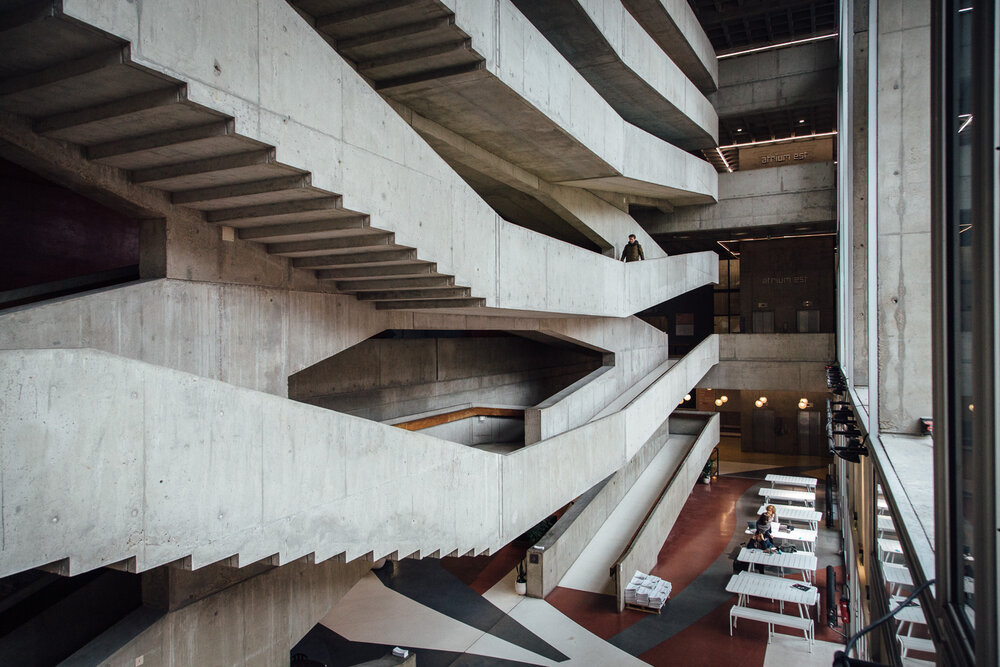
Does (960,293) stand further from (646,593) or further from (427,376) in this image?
(427,376)

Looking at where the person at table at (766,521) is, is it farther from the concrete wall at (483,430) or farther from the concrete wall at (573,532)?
the concrete wall at (483,430)

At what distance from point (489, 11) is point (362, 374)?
801cm

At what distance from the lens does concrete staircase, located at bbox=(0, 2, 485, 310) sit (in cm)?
448

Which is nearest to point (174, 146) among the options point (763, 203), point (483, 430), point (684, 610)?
point (483, 430)

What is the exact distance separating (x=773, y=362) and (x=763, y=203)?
6054 mm

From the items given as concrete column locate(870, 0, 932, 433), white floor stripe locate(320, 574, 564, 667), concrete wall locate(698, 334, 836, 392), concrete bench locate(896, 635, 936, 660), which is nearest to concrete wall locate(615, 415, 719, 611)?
concrete wall locate(698, 334, 836, 392)

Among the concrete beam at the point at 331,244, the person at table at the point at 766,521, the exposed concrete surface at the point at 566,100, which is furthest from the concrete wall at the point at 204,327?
the person at table at the point at 766,521

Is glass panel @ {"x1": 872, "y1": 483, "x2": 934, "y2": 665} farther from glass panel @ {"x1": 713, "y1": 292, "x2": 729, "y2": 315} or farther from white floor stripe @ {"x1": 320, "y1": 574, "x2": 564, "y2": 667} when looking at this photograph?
glass panel @ {"x1": 713, "y1": 292, "x2": 729, "y2": 315}

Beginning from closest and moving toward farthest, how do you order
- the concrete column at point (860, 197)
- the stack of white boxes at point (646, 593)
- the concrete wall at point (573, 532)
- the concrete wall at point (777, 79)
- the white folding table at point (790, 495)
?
the concrete column at point (860, 197), the stack of white boxes at point (646, 593), the concrete wall at point (573, 532), the white folding table at point (790, 495), the concrete wall at point (777, 79)

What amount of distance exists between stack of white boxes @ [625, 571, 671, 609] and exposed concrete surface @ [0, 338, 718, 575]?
4943 millimetres

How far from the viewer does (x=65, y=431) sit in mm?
4188

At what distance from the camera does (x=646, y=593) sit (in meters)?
12.6

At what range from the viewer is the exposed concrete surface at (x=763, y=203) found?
74.5ft

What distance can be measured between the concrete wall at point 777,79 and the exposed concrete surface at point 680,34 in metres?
0.79
